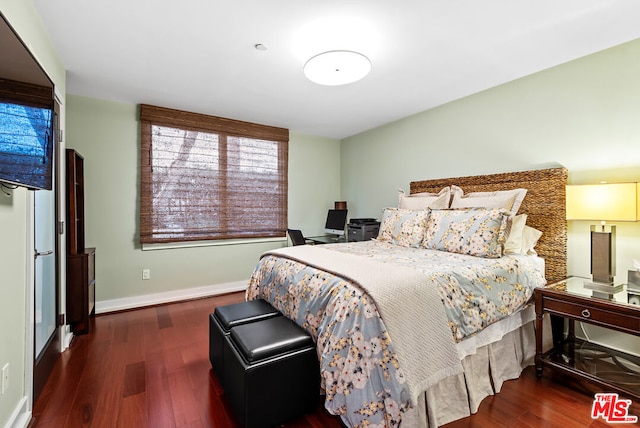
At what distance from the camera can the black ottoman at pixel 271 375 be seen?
4.81ft

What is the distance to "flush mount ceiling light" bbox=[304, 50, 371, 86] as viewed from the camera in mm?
2066

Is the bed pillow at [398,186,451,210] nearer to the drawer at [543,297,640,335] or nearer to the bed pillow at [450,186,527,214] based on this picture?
the bed pillow at [450,186,527,214]

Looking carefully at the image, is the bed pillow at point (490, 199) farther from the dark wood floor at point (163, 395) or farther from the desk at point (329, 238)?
the desk at point (329, 238)

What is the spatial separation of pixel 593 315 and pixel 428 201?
1.61 meters

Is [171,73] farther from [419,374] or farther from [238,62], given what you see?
[419,374]

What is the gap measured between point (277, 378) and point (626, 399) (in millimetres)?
2097

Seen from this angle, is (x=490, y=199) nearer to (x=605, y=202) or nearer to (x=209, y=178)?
(x=605, y=202)

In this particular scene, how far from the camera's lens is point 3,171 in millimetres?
1187

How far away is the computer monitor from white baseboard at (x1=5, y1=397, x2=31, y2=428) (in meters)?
3.60

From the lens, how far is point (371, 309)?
138 centimetres

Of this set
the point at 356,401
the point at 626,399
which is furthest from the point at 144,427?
the point at 626,399

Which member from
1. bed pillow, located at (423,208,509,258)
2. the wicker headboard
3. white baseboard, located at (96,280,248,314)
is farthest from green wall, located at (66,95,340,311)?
the wicker headboard

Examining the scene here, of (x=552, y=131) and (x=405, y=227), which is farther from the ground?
(x=552, y=131)

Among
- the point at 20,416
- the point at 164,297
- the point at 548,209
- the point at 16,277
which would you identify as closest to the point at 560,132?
the point at 548,209
